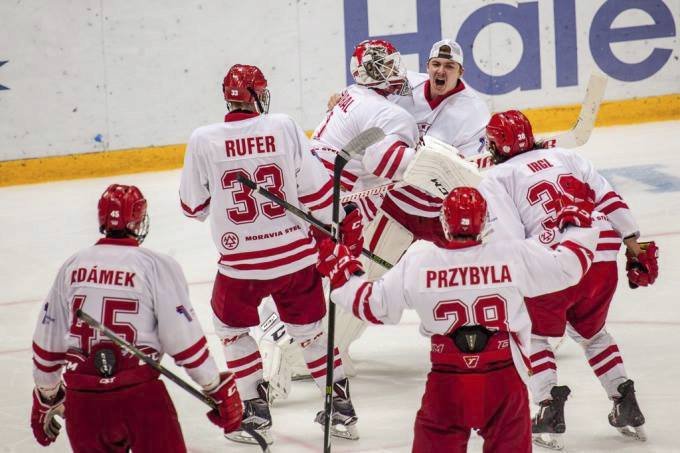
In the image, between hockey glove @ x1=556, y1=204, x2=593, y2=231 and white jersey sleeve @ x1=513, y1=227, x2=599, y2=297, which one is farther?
hockey glove @ x1=556, y1=204, x2=593, y2=231

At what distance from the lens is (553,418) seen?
4398 mm

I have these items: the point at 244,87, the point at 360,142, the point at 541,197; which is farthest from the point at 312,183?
the point at 541,197

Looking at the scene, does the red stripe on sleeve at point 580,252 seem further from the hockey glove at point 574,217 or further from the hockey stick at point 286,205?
the hockey stick at point 286,205

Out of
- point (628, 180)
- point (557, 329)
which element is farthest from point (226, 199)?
point (628, 180)

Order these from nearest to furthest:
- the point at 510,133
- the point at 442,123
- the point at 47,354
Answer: the point at 47,354 < the point at 510,133 < the point at 442,123

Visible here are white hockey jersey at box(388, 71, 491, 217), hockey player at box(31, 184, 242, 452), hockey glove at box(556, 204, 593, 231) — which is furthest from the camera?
white hockey jersey at box(388, 71, 491, 217)

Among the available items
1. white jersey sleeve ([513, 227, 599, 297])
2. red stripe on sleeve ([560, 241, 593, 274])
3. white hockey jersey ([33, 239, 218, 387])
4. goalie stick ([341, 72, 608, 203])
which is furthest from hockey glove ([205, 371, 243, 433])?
goalie stick ([341, 72, 608, 203])

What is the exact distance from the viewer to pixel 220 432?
4.82 meters

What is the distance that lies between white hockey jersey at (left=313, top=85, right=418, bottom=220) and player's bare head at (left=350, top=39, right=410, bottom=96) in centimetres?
5

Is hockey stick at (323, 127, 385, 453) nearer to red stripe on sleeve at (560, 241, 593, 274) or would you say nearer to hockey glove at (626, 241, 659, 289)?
red stripe on sleeve at (560, 241, 593, 274)

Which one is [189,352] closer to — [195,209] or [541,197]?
[195,209]

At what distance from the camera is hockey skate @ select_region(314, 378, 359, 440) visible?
4680mm

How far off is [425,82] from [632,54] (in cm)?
427

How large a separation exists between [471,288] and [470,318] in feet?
0.28
